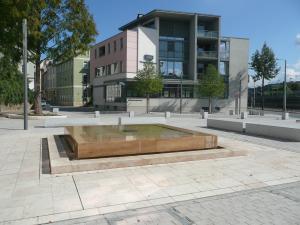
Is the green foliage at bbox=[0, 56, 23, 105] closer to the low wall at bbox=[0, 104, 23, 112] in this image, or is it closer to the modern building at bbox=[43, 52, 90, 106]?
the low wall at bbox=[0, 104, 23, 112]

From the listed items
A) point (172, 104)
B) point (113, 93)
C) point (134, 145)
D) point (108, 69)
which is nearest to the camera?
point (134, 145)

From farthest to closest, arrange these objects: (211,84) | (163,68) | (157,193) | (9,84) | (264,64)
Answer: (264,64)
(163,68)
(211,84)
(9,84)
(157,193)

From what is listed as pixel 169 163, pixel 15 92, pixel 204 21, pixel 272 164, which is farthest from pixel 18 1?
pixel 204 21

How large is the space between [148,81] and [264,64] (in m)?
28.9

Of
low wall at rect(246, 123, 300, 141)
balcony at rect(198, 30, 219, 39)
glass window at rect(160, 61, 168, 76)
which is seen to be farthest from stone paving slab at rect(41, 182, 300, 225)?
balcony at rect(198, 30, 219, 39)

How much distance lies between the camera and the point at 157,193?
6.59 meters

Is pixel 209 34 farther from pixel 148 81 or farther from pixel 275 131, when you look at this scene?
pixel 275 131

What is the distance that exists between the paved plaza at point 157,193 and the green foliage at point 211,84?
3680 cm

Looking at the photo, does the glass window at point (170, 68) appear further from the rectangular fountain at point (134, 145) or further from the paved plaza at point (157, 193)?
the paved plaza at point (157, 193)

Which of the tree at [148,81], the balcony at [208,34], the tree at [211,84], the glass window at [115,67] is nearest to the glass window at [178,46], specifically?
the balcony at [208,34]

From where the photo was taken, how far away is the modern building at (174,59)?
4653cm

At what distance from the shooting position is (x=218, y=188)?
23.1 feet

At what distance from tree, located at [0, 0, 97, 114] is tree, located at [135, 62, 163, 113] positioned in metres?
16.5

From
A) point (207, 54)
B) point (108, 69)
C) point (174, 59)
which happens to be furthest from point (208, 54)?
point (108, 69)
